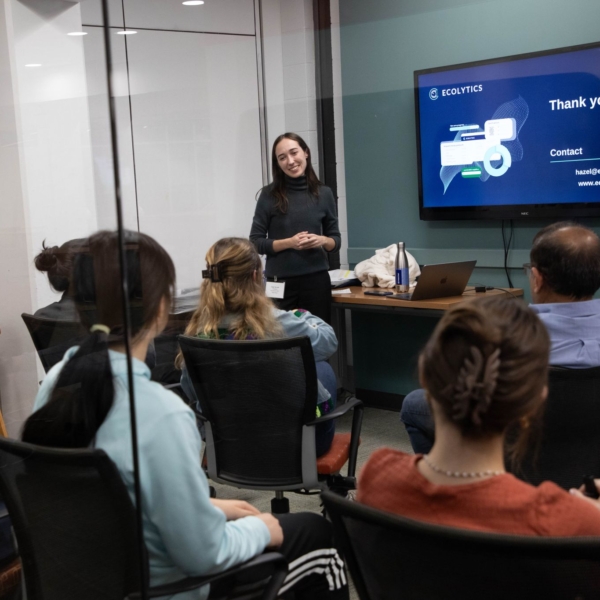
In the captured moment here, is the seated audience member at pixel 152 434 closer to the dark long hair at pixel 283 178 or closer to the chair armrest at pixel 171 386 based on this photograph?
the chair armrest at pixel 171 386

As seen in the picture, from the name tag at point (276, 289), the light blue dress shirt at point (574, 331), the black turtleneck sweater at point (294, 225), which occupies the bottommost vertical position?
the light blue dress shirt at point (574, 331)

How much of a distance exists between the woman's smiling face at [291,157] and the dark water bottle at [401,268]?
35 centimetres

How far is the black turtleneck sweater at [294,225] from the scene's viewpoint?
6.07ft

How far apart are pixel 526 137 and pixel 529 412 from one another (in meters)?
1.02

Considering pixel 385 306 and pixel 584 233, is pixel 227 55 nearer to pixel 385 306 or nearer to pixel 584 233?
pixel 385 306

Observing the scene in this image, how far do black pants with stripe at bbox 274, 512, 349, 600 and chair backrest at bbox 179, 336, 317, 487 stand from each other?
42cm

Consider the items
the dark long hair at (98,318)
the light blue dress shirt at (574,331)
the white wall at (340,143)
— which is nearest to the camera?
the dark long hair at (98,318)

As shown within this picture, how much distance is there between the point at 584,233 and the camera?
175 cm

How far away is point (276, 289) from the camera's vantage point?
1.96 meters

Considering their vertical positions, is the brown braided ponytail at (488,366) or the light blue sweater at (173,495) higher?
the brown braided ponytail at (488,366)

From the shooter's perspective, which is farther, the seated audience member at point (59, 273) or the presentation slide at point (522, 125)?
the presentation slide at point (522, 125)

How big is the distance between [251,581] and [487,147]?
119cm

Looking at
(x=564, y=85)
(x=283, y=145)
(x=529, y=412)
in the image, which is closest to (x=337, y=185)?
(x=283, y=145)

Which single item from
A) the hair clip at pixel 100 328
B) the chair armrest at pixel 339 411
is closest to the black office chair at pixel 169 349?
the hair clip at pixel 100 328
